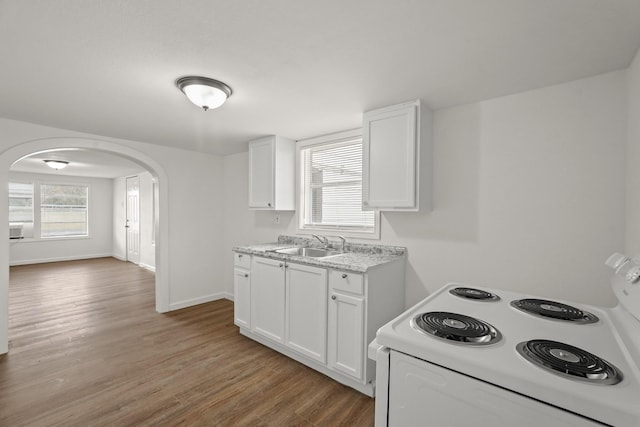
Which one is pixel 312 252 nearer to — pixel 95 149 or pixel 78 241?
pixel 95 149

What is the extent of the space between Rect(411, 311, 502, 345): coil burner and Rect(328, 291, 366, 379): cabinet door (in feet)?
3.21

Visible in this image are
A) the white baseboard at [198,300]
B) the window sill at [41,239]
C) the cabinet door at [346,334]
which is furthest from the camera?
the window sill at [41,239]

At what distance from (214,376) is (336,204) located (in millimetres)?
2071

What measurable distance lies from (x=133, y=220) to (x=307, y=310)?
683 cm

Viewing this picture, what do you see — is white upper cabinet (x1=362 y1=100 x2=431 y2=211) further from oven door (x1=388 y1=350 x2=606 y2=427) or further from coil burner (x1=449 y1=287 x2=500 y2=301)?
oven door (x1=388 y1=350 x2=606 y2=427)

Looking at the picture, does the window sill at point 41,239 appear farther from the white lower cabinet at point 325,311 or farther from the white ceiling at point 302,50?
the white lower cabinet at point 325,311

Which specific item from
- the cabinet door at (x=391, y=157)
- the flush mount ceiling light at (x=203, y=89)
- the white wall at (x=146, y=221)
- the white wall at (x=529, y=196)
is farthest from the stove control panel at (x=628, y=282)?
the white wall at (x=146, y=221)

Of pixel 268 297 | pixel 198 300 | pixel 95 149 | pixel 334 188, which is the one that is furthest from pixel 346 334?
pixel 95 149

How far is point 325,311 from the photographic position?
8.00 feet

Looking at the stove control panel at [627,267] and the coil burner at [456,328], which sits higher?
the stove control panel at [627,267]

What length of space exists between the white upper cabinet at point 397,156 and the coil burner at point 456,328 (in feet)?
3.88

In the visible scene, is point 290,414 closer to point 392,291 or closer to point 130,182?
point 392,291

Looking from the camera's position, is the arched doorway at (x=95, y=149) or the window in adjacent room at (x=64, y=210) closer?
the arched doorway at (x=95, y=149)

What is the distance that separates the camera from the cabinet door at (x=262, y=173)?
3.50m
